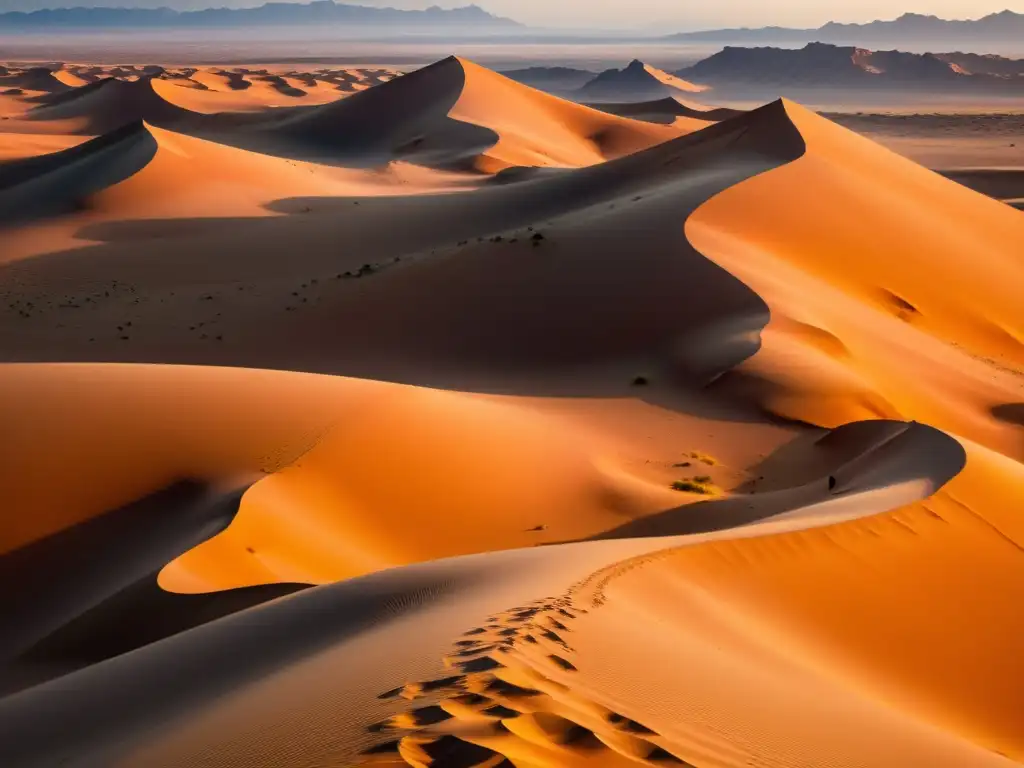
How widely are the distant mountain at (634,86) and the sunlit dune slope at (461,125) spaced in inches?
2128

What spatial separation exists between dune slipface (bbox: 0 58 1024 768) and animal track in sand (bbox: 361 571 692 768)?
0.02 meters

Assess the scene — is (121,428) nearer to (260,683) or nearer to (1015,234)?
(260,683)

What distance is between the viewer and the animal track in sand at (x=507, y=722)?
11.7 ft

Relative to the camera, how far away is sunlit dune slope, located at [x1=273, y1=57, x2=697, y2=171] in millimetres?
49938

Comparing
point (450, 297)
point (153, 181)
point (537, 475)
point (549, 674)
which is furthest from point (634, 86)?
point (549, 674)

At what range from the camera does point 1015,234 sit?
25906 millimetres

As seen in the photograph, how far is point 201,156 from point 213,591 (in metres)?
29.4

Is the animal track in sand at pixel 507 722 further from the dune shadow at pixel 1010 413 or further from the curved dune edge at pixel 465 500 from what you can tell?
the dune shadow at pixel 1010 413

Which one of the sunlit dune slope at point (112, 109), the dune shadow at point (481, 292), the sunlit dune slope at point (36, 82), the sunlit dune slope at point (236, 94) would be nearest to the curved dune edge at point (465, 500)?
the dune shadow at point (481, 292)

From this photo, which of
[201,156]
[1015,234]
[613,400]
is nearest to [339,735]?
[613,400]

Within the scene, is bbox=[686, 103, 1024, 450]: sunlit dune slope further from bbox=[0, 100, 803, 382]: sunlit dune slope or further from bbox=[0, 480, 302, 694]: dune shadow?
bbox=[0, 480, 302, 694]: dune shadow

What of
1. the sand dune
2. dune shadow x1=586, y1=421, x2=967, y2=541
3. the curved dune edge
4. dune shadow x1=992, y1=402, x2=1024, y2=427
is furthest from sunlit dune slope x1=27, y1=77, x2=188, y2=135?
dune shadow x1=586, y1=421, x2=967, y2=541

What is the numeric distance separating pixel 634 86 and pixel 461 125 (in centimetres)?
6859

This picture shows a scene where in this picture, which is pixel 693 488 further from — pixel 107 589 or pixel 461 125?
pixel 461 125
